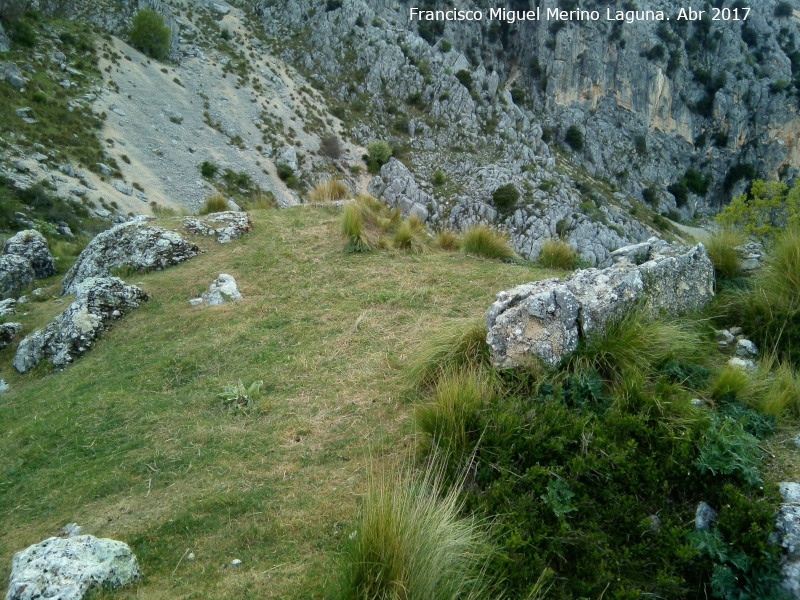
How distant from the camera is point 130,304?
316 inches

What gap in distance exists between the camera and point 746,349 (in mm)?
4566

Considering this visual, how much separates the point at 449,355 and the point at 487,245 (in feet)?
17.9

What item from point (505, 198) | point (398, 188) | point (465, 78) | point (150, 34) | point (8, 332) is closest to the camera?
point (8, 332)

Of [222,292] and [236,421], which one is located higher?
[222,292]

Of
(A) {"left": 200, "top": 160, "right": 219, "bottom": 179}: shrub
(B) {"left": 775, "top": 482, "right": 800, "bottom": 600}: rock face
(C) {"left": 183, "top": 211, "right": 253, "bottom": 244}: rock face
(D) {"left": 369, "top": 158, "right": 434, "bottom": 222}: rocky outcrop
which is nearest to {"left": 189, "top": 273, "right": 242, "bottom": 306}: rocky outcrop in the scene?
(C) {"left": 183, "top": 211, "right": 253, "bottom": 244}: rock face

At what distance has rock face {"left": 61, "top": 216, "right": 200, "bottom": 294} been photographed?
31.9 ft

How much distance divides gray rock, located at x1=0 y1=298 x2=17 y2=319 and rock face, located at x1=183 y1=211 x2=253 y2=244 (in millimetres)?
3534

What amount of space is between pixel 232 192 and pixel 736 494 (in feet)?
115

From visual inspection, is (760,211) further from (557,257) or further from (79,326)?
(79,326)

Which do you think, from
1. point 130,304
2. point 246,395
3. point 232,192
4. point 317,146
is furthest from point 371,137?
point 246,395

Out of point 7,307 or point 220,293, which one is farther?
point 7,307

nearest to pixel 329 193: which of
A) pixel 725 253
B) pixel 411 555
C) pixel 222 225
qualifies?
pixel 222 225

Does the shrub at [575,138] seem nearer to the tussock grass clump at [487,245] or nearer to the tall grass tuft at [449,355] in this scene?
the tussock grass clump at [487,245]

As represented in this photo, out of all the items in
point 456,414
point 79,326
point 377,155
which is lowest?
point 79,326
